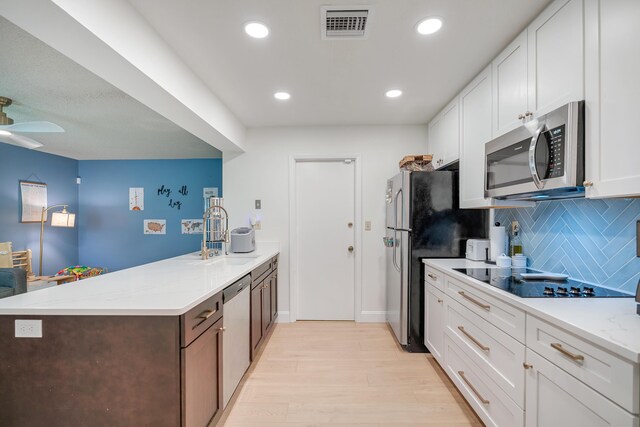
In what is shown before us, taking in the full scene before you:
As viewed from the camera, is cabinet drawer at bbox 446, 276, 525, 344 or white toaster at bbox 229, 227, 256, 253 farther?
white toaster at bbox 229, 227, 256, 253

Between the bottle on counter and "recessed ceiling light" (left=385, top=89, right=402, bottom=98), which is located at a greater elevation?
"recessed ceiling light" (left=385, top=89, right=402, bottom=98)

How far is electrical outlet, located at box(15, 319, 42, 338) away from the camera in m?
1.30

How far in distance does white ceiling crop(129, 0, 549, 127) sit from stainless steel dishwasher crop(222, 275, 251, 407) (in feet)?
5.19

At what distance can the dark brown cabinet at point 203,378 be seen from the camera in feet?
4.40

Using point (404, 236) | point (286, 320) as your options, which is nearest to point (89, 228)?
point (286, 320)

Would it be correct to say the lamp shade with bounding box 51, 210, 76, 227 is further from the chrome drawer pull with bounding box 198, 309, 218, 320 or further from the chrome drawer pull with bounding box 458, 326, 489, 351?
the chrome drawer pull with bounding box 458, 326, 489, 351

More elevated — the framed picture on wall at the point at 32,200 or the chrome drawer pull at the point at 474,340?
the framed picture on wall at the point at 32,200

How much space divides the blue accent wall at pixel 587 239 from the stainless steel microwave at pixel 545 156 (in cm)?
20

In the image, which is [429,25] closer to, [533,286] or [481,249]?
[533,286]

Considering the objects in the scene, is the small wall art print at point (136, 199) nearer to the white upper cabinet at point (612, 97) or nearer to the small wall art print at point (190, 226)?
the small wall art print at point (190, 226)

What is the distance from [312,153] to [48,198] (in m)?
4.84

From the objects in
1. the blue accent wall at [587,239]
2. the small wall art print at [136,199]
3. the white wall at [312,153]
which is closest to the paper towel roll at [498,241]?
the blue accent wall at [587,239]

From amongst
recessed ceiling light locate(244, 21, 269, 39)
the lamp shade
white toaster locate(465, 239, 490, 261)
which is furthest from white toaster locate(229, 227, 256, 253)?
the lamp shade

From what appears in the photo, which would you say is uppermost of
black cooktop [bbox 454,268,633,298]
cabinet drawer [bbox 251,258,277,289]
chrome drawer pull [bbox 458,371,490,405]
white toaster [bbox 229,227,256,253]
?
white toaster [bbox 229,227,256,253]
